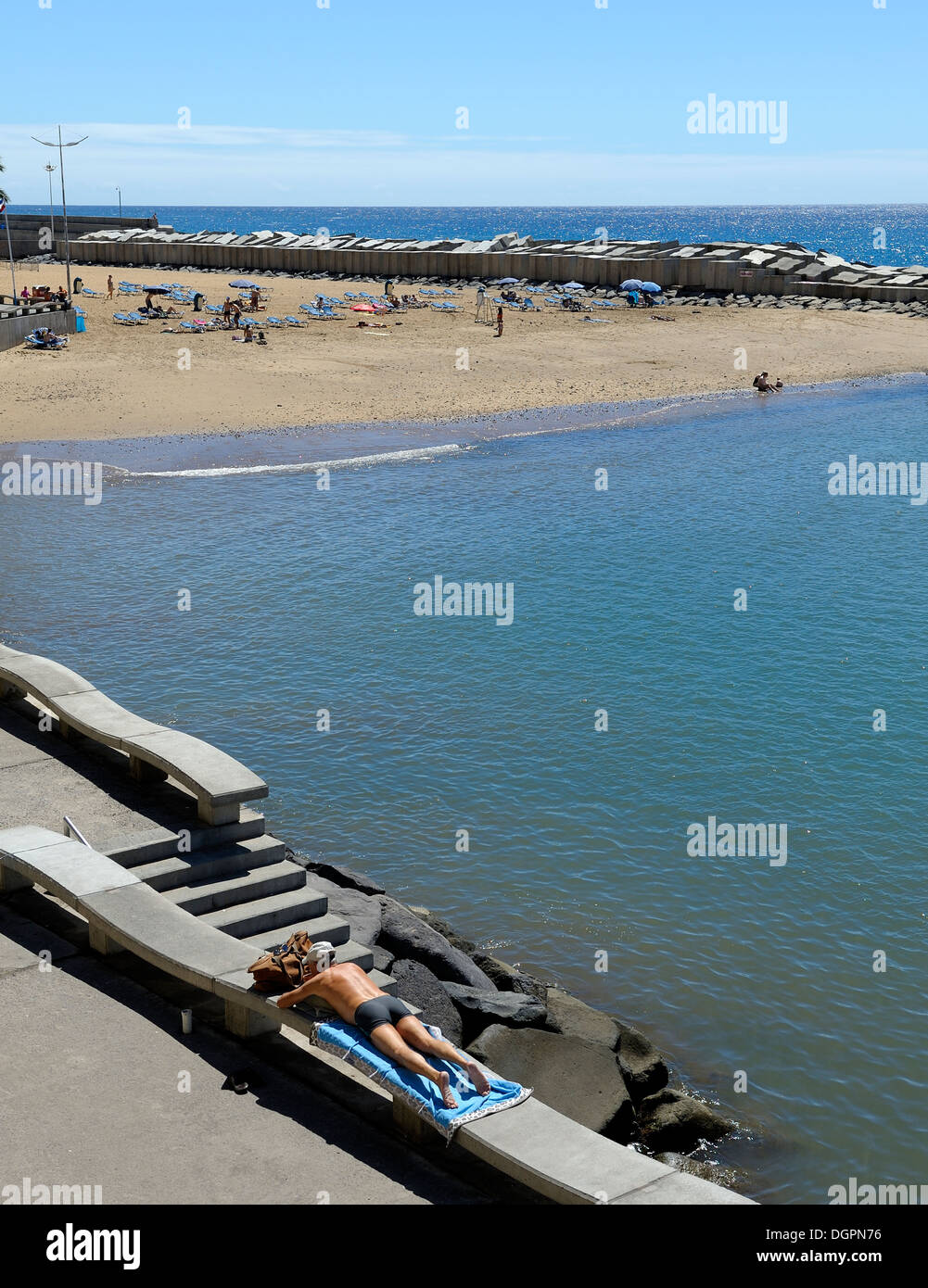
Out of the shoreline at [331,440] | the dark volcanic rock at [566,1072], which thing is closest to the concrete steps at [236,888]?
the dark volcanic rock at [566,1072]

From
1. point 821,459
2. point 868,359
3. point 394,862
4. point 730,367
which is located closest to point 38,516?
point 394,862

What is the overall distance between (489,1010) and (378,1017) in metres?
3.77

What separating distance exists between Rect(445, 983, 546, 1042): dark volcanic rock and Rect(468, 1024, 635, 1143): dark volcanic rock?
0.18 meters

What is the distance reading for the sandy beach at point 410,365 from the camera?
43406 mm

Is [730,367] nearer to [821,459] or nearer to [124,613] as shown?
[821,459]

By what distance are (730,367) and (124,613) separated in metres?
37.9

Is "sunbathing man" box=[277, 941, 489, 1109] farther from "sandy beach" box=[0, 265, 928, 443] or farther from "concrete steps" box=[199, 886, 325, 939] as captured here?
"sandy beach" box=[0, 265, 928, 443]

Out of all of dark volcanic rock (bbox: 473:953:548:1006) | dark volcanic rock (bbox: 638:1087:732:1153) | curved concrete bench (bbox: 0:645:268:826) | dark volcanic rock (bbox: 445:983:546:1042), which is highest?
curved concrete bench (bbox: 0:645:268:826)

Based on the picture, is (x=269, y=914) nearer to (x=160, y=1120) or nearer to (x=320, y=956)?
(x=320, y=956)

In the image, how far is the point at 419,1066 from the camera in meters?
7.82

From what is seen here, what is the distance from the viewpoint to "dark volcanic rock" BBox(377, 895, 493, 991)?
40.5 ft

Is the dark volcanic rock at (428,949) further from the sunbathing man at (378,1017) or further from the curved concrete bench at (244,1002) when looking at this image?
the sunbathing man at (378,1017)

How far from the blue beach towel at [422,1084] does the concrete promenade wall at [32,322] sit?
4576cm

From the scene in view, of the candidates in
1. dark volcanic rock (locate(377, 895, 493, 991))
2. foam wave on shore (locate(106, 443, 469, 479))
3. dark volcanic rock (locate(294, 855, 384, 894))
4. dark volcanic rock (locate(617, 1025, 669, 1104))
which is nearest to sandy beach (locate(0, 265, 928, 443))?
foam wave on shore (locate(106, 443, 469, 479))
